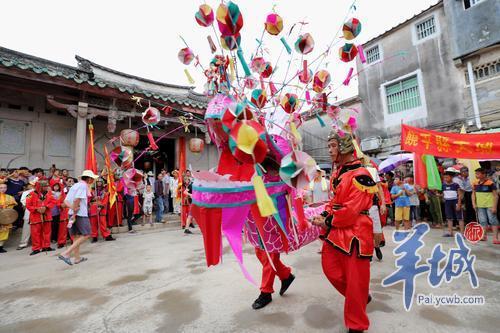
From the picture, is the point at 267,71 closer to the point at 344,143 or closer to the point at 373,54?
the point at 344,143

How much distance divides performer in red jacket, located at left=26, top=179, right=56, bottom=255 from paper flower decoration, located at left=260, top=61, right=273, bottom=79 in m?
5.82

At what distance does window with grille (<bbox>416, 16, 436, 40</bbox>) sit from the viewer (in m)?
11.0

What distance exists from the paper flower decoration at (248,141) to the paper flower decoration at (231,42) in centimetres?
68

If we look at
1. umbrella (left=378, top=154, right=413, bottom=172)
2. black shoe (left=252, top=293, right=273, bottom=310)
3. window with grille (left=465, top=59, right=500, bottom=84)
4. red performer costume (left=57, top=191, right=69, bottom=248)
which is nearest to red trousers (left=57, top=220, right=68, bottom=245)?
red performer costume (left=57, top=191, right=69, bottom=248)

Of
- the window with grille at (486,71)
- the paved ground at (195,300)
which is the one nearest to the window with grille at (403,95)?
the window with grille at (486,71)

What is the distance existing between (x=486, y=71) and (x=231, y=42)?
1217 cm

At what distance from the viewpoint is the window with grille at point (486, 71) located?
9.23 m

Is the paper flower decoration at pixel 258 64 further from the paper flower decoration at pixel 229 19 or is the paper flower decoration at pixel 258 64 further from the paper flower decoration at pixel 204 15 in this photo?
the paper flower decoration at pixel 229 19

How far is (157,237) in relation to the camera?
22.2 ft

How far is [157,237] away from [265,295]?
4904mm

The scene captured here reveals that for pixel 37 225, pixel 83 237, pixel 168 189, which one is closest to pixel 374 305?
pixel 83 237

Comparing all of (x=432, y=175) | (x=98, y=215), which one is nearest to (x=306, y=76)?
(x=432, y=175)

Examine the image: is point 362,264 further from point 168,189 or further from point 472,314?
point 168,189

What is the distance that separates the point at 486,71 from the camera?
952 centimetres
